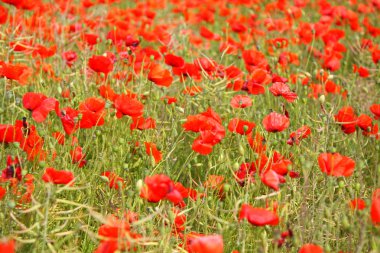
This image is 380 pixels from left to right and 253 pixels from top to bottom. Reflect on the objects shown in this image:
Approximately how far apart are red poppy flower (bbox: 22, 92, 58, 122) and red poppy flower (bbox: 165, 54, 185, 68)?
0.66 m

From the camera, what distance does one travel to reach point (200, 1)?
5.67 metres

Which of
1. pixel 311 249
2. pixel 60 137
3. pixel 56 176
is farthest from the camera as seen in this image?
pixel 60 137

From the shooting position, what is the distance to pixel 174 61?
291 centimetres

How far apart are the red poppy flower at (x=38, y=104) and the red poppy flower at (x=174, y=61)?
660 mm


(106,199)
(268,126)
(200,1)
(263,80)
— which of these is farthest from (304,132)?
(200,1)

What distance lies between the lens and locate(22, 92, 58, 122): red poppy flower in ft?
7.72

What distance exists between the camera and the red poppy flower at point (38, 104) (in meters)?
2.35

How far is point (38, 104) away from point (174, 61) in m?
0.76

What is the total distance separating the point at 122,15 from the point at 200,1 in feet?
3.44

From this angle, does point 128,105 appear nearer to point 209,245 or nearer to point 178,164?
point 178,164

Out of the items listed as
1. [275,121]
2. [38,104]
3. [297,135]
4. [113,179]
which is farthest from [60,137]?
[297,135]

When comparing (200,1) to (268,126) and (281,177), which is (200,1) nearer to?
(268,126)

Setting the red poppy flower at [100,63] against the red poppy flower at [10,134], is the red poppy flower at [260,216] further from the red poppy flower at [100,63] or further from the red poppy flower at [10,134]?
the red poppy flower at [100,63]

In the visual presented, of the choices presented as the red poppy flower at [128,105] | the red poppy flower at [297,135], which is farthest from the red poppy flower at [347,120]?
the red poppy flower at [128,105]
